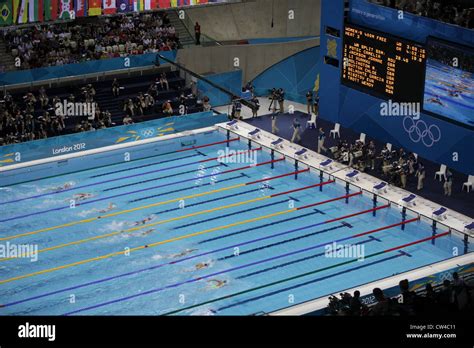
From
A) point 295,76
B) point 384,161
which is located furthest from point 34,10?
point 384,161

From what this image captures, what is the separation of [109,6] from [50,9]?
249 cm

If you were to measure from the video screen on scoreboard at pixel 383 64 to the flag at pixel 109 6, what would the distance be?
10.2 m

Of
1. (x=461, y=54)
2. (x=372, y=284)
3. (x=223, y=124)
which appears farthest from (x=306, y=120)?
(x=372, y=284)

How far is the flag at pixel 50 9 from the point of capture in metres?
33.6

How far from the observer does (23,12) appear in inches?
1308

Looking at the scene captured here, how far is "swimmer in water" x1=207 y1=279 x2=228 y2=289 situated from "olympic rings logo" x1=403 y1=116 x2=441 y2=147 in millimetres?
10588

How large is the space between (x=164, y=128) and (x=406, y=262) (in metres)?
12.8

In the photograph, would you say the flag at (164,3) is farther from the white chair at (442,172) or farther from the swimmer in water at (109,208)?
the white chair at (442,172)

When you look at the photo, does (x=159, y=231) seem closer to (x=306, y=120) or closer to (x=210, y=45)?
(x=306, y=120)

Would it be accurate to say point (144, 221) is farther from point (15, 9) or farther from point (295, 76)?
point (295, 76)

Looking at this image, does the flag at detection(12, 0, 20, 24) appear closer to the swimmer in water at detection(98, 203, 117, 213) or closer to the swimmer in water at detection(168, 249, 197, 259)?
the swimmer in water at detection(98, 203, 117, 213)

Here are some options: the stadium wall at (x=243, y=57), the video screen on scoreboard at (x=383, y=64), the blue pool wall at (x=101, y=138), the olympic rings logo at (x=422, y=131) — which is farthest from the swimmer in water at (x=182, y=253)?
the stadium wall at (x=243, y=57)

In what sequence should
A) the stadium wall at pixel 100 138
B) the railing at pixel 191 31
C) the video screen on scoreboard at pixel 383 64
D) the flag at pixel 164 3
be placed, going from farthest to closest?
1. the railing at pixel 191 31
2. the flag at pixel 164 3
3. the stadium wall at pixel 100 138
4. the video screen on scoreboard at pixel 383 64

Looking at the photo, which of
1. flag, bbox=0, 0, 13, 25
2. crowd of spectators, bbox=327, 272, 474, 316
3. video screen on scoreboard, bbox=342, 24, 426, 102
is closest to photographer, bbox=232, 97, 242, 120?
video screen on scoreboard, bbox=342, 24, 426, 102
